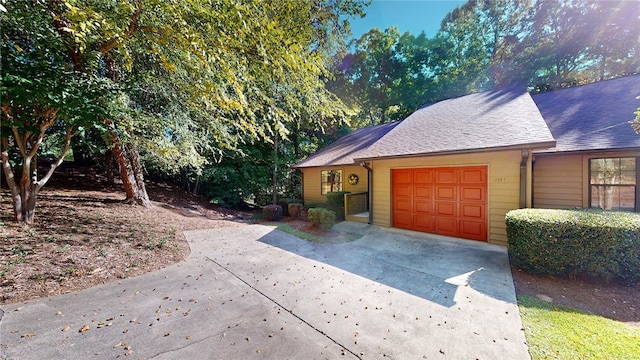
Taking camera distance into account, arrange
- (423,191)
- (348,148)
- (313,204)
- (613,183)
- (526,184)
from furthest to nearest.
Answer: (348,148), (313,204), (423,191), (613,183), (526,184)

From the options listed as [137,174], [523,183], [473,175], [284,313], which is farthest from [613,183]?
[137,174]

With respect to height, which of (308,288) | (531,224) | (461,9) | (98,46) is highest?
(461,9)

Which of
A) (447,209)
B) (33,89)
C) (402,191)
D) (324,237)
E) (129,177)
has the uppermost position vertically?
(33,89)

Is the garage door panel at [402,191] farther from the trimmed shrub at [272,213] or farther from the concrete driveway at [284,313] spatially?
the trimmed shrub at [272,213]

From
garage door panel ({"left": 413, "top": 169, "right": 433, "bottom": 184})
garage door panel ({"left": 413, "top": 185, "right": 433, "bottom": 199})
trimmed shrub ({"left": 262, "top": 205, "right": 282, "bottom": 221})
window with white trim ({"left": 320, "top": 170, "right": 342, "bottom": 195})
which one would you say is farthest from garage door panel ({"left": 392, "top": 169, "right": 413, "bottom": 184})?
trimmed shrub ({"left": 262, "top": 205, "right": 282, "bottom": 221})

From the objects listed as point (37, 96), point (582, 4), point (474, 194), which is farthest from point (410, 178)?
point (582, 4)

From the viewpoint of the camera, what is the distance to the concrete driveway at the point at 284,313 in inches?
95.3

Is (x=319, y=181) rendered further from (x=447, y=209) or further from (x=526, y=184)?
(x=526, y=184)

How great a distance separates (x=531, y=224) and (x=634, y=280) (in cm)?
148

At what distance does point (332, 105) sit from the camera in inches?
214

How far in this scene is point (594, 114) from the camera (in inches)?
274

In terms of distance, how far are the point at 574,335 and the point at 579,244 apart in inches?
77.3

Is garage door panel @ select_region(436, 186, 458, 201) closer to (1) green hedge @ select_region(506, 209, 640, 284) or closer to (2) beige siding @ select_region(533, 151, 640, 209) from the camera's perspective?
(2) beige siding @ select_region(533, 151, 640, 209)

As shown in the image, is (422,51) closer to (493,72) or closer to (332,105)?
(493,72)
